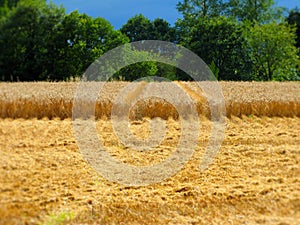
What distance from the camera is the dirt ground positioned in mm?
4566

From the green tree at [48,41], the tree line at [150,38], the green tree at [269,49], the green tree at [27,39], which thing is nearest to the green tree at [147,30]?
the tree line at [150,38]

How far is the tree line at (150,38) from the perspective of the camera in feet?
34.8

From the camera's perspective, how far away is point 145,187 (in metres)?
5.35

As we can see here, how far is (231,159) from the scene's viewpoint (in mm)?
6156

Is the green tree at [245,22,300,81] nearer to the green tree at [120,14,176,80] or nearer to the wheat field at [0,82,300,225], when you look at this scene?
the green tree at [120,14,176,80]

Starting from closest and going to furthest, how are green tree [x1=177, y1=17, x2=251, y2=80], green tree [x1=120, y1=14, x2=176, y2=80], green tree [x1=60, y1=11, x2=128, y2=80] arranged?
1. green tree [x1=60, y1=11, x2=128, y2=80]
2. green tree [x1=177, y1=17, x2=251, y2=80]
3. green tree [x1=120, y1=14, x2=176, y2=80]

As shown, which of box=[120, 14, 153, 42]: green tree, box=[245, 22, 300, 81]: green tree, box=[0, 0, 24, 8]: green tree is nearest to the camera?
box=[0, 0, 24, 8]: green tree

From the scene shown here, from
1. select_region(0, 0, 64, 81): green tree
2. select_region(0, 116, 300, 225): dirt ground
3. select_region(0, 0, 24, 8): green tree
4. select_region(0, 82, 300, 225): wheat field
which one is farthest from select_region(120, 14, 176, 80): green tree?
select_region(0, 116, 300, 225): dirt ground

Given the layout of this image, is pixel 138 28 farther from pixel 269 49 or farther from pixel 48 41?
pixel 48 41

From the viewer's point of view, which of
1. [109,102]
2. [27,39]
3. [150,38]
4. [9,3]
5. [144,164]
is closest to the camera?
[144,164]

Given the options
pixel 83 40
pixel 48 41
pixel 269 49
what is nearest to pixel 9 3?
pixel 48 41

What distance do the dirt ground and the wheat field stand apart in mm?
12

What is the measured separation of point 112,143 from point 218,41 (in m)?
11.4

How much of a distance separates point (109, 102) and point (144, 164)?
7.34 ft
